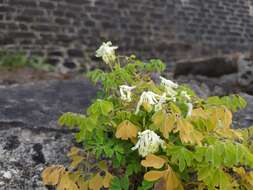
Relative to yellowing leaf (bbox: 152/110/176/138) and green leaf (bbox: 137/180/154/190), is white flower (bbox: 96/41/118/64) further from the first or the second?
green leaf (bbox: 137/180/154/190)

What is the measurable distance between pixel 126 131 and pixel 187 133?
22cm

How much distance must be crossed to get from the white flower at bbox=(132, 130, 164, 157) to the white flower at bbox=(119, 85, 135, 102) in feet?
0.72

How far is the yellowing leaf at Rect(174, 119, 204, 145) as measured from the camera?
1488mm

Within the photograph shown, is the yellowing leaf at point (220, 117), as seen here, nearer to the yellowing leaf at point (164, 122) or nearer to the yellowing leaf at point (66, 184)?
the yellowing leaf at point (164, 122)

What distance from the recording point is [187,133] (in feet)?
4.89

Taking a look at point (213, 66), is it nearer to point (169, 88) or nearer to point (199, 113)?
point (169, 88)

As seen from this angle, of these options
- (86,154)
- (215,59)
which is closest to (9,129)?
(86,154)

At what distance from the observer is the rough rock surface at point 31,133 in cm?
195

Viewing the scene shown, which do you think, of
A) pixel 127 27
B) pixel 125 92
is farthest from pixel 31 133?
pixel 127 27

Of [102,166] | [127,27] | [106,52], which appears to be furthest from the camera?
[127,27]

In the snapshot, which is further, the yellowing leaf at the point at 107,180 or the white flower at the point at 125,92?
the white flower at the point at 125,92

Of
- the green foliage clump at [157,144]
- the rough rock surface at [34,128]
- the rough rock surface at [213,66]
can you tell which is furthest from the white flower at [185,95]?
the rough rock surface at [213,66]

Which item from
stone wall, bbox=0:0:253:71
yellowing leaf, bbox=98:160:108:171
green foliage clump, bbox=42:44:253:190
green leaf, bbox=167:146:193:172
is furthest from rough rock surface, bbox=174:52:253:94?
stone wall, bbox=0:0:253:71

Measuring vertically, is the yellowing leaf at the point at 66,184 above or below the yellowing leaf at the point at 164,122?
below
